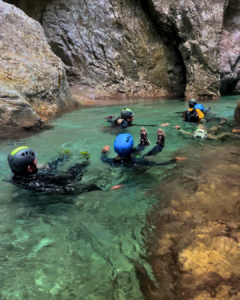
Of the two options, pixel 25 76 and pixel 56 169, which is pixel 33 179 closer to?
pixel 56 169

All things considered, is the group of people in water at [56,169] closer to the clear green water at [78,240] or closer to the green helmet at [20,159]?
the green helmet at [20,159]

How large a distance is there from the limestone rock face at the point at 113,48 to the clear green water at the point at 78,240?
13.7m

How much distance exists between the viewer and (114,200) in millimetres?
3135

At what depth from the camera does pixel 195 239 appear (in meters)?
2.12

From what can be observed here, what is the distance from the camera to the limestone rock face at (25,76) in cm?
698

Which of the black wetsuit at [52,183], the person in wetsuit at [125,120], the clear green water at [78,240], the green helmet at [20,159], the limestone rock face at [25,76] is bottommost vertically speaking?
the clear green water at [78,240]

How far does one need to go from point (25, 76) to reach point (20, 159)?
680 centimetres

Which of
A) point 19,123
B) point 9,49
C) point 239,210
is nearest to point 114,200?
point 239,210

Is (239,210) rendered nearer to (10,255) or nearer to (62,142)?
(10,255)

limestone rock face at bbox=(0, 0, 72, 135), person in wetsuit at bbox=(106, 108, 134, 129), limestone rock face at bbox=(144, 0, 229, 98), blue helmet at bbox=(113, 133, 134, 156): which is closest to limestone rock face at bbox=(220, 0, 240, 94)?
limestone rock face at bbox=(144, 0, 229, 98)

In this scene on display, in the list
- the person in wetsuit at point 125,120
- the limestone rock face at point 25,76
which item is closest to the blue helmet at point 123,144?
the person in wetsuit at point 125,120

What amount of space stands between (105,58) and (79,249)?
16560 mm

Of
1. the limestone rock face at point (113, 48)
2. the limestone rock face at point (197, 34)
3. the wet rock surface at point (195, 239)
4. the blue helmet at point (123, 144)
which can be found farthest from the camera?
the limestone rock face at point (113, 48)

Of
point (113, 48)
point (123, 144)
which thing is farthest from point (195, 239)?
point (113, 48)
